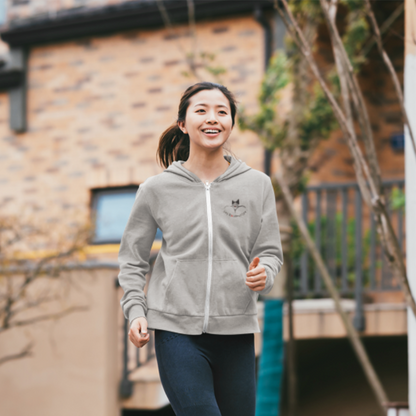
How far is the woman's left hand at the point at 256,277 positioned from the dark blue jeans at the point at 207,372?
23 cm

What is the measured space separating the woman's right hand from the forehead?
0.70 meters

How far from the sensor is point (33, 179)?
9.20m

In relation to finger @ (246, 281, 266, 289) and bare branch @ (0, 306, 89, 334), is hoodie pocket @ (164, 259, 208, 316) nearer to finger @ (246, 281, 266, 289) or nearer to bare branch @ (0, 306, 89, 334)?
finger @ (246, 281, 266, 289)

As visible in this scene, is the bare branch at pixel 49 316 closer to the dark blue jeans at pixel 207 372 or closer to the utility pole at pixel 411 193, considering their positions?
the utility pole at pixel 411 193

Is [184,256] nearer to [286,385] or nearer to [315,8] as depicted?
[315,8]

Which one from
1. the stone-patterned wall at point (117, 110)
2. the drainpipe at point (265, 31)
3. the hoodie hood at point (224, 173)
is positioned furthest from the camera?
the stone-patterned wall at point (117, 110)

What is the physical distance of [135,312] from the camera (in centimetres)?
196

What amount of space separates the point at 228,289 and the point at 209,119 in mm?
530

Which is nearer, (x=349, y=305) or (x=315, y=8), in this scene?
(x=315, y=8)

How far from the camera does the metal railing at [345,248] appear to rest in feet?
21.2

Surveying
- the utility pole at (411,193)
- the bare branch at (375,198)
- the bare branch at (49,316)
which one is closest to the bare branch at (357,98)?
the bare branch at (375,198)

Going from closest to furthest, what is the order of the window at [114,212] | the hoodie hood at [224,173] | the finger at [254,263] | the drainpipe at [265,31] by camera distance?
the finger at [254,263] → the hoodie hood at [224,173] → the drainpipe at [265,31] → the window at [114,212]

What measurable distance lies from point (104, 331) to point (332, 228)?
106 inches

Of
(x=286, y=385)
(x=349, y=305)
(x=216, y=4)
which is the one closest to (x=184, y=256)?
(x=349, y=305)
